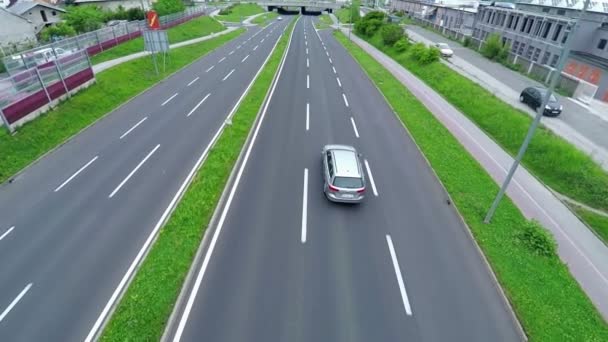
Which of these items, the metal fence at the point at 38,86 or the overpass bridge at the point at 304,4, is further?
the overpass bridge at the point at 304,4

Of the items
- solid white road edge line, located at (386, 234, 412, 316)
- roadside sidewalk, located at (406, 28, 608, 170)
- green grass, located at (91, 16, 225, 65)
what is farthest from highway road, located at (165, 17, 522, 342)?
green grass, located at (91, 16, 225, 65)

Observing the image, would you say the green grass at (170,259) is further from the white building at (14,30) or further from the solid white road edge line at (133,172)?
the white building at (14,30)

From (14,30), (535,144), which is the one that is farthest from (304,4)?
(535,144)

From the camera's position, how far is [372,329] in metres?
9.20

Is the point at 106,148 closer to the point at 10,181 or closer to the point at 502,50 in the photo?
the point at 10,181

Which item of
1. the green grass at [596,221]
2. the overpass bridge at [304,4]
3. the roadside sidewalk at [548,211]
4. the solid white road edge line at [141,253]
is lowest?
the green grass at [596,221]

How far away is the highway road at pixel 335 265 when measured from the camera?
9.19 meters

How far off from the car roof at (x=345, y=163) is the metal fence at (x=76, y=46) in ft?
71.2

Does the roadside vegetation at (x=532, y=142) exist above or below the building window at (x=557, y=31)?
below

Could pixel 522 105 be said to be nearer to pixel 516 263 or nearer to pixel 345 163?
pixel 516 263

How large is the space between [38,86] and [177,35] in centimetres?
3642

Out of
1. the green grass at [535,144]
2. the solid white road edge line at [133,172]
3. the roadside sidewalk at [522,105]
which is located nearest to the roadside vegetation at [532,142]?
the green grass at [535,144]

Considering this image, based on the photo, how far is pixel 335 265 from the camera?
11258mm

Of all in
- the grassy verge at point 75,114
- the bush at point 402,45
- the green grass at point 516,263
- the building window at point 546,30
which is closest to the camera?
the green grass at point 516,263
